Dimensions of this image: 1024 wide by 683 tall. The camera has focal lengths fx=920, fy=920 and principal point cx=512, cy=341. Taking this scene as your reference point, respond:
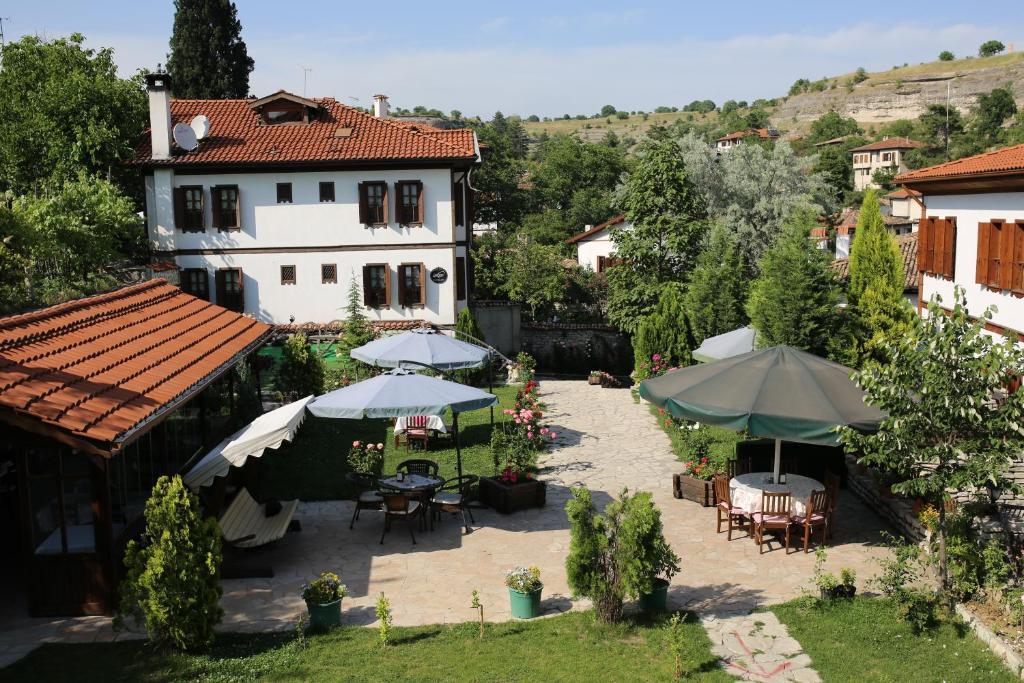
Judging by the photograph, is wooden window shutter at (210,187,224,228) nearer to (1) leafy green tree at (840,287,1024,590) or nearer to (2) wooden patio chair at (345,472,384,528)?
(2) wooden patio chair at (345,472,384,528)

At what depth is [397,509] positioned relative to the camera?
13.1 meters

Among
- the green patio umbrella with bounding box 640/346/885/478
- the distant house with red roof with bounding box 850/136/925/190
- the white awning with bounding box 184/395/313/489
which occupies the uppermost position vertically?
the distant house with red roof with bounding box 850/136/925/190

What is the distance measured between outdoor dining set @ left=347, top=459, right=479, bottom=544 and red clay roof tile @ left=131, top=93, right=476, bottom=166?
17.3 metres

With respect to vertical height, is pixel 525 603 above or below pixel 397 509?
below

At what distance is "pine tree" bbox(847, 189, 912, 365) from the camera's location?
18.4 meters

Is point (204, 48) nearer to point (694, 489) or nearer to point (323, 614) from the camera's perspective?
point (694, 489)

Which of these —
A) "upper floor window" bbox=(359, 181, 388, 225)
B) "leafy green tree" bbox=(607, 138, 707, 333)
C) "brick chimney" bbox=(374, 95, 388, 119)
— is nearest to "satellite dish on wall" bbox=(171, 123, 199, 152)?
"upper floor window" bbox=(359, 181, 388, 225)

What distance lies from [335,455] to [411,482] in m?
4.59

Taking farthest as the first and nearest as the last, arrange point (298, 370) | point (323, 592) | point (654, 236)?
point (654, 236) < point (298, 370) < point (323, 592)

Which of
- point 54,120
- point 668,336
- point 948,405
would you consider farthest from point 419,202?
point 948,405

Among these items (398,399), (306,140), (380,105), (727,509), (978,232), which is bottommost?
(727,509)

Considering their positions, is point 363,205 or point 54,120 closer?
point 54,120

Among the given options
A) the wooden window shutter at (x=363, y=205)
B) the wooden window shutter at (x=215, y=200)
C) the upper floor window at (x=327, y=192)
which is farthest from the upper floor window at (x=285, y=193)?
the wooden window shutter at (x=363, y=205)

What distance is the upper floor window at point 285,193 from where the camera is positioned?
30.7 meters
